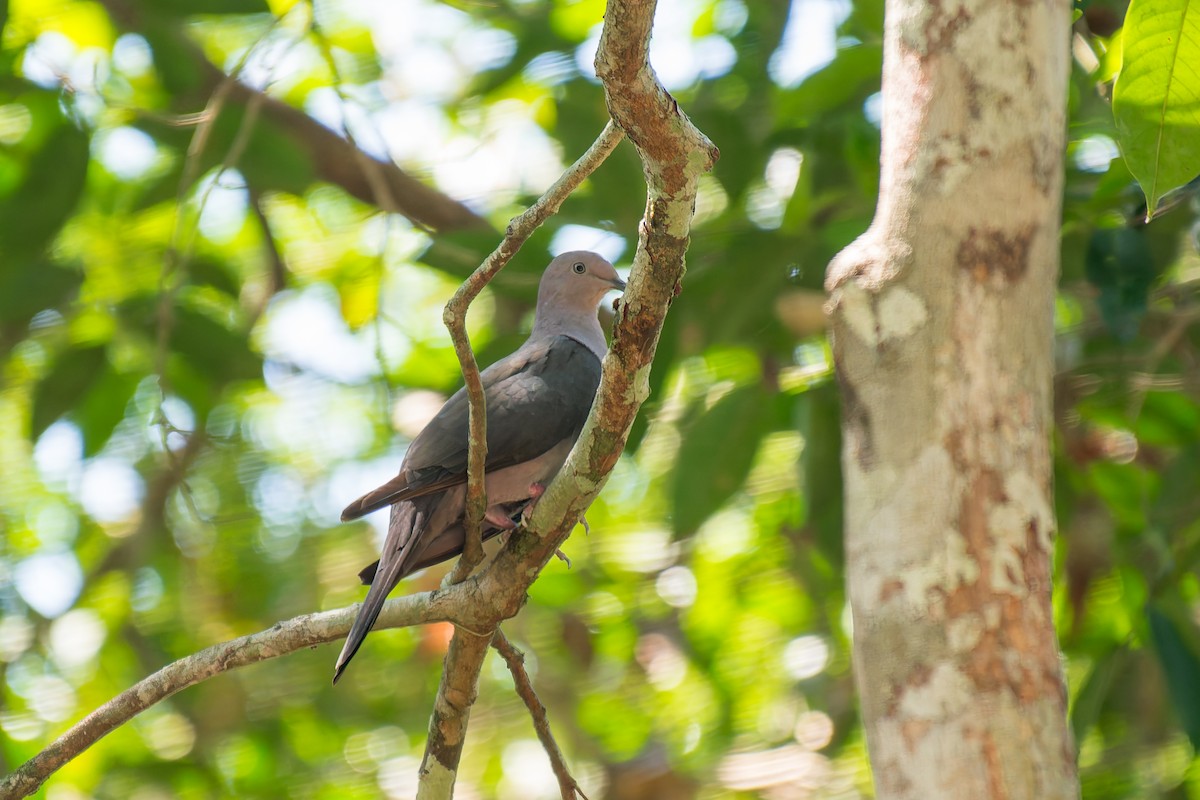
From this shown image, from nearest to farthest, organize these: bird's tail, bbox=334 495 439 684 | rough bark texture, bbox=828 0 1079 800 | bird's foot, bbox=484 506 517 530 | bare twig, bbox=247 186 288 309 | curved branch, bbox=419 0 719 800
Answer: curved branch, bbox=419 0 719 800 → rough bark texture, bbox=828 0 1079 800 → bird's tail, bbox=334 495 439 684 → bird's foot, bbox=484 506 517 530 → bare twig, bbox=247 186 288 309

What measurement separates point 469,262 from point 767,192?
64.4 inches

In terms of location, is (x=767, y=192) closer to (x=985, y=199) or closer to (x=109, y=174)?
(x=985, y=199)

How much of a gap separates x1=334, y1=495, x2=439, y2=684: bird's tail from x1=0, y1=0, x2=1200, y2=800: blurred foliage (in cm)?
67

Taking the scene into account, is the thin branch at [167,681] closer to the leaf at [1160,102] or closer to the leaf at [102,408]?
the leaf at [1160,102]

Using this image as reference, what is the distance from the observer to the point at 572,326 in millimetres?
4094

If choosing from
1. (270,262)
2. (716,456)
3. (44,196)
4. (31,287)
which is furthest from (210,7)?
(716,456)

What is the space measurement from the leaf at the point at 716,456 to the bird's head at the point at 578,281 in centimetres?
55

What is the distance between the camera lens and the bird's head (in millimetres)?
4234

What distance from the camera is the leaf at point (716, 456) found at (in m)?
4.27

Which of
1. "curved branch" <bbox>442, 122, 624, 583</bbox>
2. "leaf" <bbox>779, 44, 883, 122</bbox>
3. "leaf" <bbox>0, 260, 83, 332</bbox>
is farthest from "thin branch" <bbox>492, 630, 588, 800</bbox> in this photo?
"leaf" <bbox>0, 260, 83, 332</bbox>

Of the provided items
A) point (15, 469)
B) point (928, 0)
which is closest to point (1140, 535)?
point (928, 0)

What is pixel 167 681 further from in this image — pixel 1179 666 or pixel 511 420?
pixel 1179 666

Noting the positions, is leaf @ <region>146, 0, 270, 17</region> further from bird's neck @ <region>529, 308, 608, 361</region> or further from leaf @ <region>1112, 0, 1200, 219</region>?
leaf @ <region>1112, 0, 1200, 219</region>

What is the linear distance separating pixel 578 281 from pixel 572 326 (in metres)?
0.23
